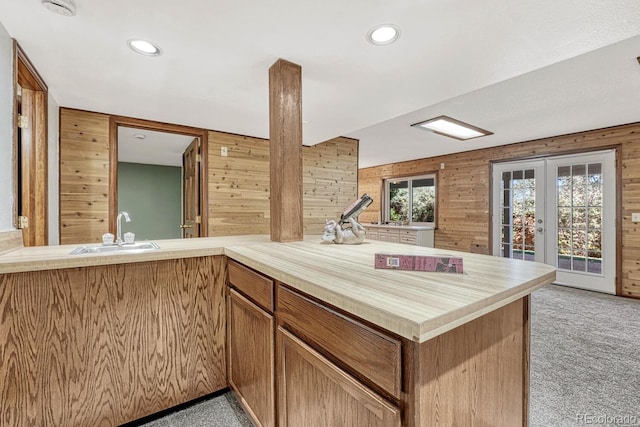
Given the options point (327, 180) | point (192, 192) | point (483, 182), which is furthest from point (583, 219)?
point (192, 192)

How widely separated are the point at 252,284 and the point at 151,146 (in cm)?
449

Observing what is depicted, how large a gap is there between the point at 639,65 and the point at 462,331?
287 centimetres

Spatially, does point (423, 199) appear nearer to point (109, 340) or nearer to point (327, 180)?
point (327, 180)

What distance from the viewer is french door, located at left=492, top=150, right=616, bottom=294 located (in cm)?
392

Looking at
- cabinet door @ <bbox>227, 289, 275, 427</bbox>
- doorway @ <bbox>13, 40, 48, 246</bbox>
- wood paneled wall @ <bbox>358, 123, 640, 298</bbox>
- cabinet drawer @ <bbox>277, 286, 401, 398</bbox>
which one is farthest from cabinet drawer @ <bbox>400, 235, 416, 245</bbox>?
doorway @ <bbox>13, 40, 48, 246</bbox>

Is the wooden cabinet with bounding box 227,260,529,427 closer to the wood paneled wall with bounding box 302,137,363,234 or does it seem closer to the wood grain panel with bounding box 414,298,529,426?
the wood grain panel with bounding box 414,298,529,426

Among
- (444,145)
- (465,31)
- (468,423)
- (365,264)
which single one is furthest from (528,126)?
(468,423)

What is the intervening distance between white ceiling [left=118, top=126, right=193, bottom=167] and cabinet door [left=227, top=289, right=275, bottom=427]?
3021 millimetres

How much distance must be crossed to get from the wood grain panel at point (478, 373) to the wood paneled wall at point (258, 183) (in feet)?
11.0

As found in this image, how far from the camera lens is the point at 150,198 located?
6410mm

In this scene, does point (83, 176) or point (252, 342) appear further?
Answer: point (83, 176)

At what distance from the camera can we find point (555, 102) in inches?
117

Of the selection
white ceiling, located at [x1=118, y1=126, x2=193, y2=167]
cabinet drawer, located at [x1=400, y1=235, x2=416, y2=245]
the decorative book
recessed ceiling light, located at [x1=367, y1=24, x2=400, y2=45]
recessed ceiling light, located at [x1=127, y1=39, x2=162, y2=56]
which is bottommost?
cabinet drawer, located at [x1=400, y1=235, x2=416, y2=245]

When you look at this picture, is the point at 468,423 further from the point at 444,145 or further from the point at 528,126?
the point at 444,145
